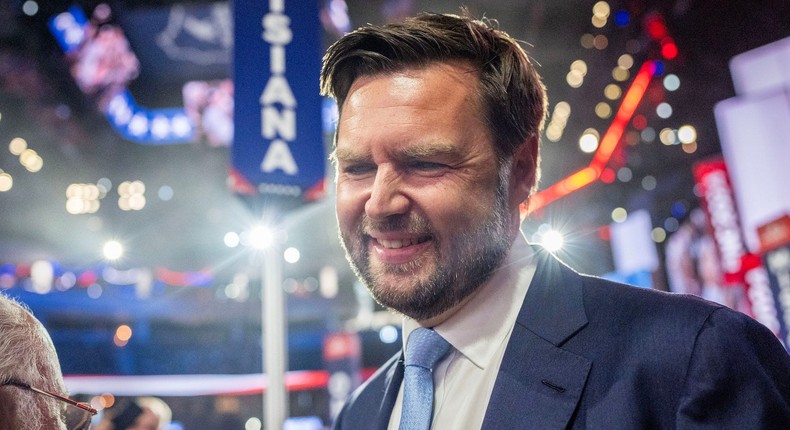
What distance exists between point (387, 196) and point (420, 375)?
509 millimetres

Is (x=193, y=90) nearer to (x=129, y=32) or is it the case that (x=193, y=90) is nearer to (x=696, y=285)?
(x=129, y=32)

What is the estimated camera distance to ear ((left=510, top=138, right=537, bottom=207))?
155cm

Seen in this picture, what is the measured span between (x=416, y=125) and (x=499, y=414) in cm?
69

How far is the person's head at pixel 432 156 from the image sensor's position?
4.59ft

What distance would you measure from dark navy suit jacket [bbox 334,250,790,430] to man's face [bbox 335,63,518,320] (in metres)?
0.21

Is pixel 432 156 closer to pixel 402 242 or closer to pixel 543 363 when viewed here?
pixel 402 242

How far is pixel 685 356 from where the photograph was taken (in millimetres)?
1195

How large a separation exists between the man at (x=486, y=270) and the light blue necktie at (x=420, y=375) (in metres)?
0.01

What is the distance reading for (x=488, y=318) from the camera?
1509mm

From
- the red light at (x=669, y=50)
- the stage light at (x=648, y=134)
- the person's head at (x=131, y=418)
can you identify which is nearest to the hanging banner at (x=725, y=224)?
the red light at (x=669, y=50)

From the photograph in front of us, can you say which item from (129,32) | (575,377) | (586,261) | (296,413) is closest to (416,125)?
(575,377)

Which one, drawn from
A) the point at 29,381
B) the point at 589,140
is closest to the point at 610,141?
the point at 589,140

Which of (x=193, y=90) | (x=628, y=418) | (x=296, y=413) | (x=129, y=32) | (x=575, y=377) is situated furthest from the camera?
(x=296, y=413)

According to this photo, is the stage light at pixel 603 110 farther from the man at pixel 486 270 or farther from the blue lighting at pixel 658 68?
the man at pixel 486 270
